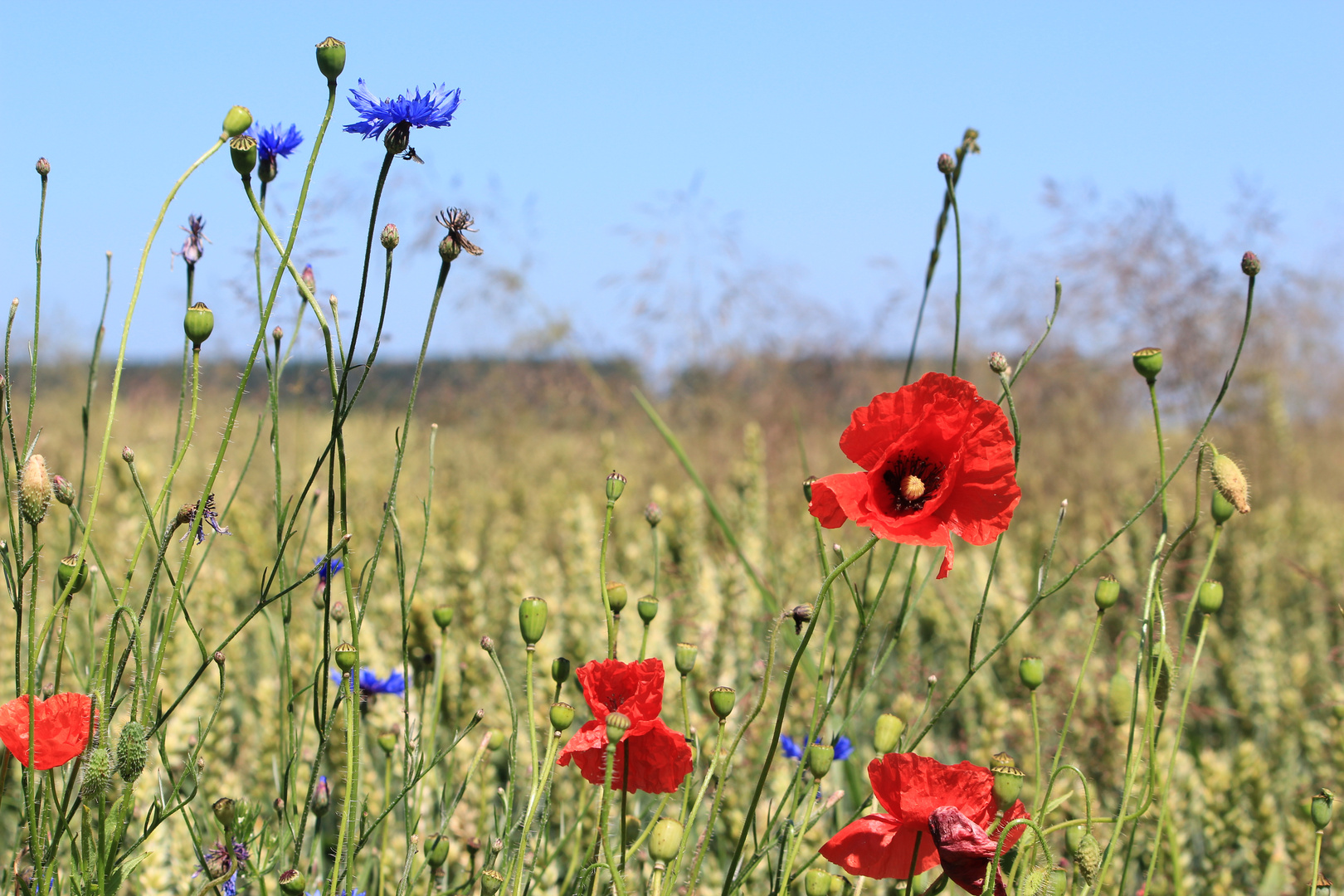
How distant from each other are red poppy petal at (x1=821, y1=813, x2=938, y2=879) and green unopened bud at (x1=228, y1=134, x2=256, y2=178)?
2.28 ft

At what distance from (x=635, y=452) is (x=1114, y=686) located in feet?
13.2

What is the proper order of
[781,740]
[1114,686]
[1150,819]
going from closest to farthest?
[1114,686] < [781,740] < [1150,819]

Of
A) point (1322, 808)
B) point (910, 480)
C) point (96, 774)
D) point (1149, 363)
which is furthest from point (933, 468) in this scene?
point (96, 774)

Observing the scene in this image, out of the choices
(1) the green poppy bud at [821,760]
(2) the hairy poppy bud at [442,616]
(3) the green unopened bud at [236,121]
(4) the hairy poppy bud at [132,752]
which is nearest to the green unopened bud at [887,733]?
(1) the green poppy bud at [821,760]

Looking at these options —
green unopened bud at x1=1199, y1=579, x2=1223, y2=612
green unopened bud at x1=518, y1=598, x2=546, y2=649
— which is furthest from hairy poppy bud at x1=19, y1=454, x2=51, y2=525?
green unopened bud at x1=1199, y1=579, x2=1223, y2=612

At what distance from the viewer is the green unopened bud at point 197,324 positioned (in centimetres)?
77

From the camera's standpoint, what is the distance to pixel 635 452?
511cm

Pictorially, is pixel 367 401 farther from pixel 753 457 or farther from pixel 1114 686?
pixel 1114 686

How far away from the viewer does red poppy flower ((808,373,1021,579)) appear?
763mm

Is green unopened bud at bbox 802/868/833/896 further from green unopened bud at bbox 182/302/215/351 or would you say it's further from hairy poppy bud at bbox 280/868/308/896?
green unopened bud at bbox 182/302/215/351

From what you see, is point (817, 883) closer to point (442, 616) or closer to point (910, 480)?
point (910, 480)

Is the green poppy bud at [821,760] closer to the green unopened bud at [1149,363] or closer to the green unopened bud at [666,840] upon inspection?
the green unopened bud at [666,840]

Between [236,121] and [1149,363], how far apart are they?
2.47ft

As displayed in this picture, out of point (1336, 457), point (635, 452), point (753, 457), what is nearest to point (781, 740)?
point (753, 457)
